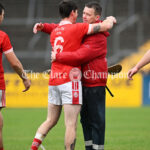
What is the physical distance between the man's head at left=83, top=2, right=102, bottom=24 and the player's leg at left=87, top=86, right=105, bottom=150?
0.85 meters

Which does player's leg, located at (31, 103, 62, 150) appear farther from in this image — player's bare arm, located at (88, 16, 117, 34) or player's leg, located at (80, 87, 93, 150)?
player's bare arm, located at (88, 16, 117, 34)

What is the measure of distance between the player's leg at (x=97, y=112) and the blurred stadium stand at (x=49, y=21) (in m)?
15.3

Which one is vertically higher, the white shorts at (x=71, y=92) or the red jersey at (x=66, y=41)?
the red jersey at (x=66, y=41)

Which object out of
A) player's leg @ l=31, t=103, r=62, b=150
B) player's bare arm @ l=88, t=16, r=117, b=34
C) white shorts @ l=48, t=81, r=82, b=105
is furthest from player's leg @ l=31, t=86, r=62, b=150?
player's bare arm @ l=88, t=16, r=117, b=34

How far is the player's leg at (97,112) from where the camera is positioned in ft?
17.2

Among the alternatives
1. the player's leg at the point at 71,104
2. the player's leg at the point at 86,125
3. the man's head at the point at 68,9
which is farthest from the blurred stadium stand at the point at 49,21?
the player's leg at the point at 71,104

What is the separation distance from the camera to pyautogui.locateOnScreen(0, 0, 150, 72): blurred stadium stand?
21.0m

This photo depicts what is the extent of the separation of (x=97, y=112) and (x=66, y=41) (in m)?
0.96

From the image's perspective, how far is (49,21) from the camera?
22.2 meters

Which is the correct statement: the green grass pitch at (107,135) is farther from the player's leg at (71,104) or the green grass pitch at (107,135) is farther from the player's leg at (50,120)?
the player's leg at (71,104)

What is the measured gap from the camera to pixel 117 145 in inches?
283

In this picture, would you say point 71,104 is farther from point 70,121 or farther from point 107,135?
point 107,135

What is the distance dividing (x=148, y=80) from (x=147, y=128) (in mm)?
9525

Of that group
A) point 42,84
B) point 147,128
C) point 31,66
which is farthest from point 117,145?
point 31,66
